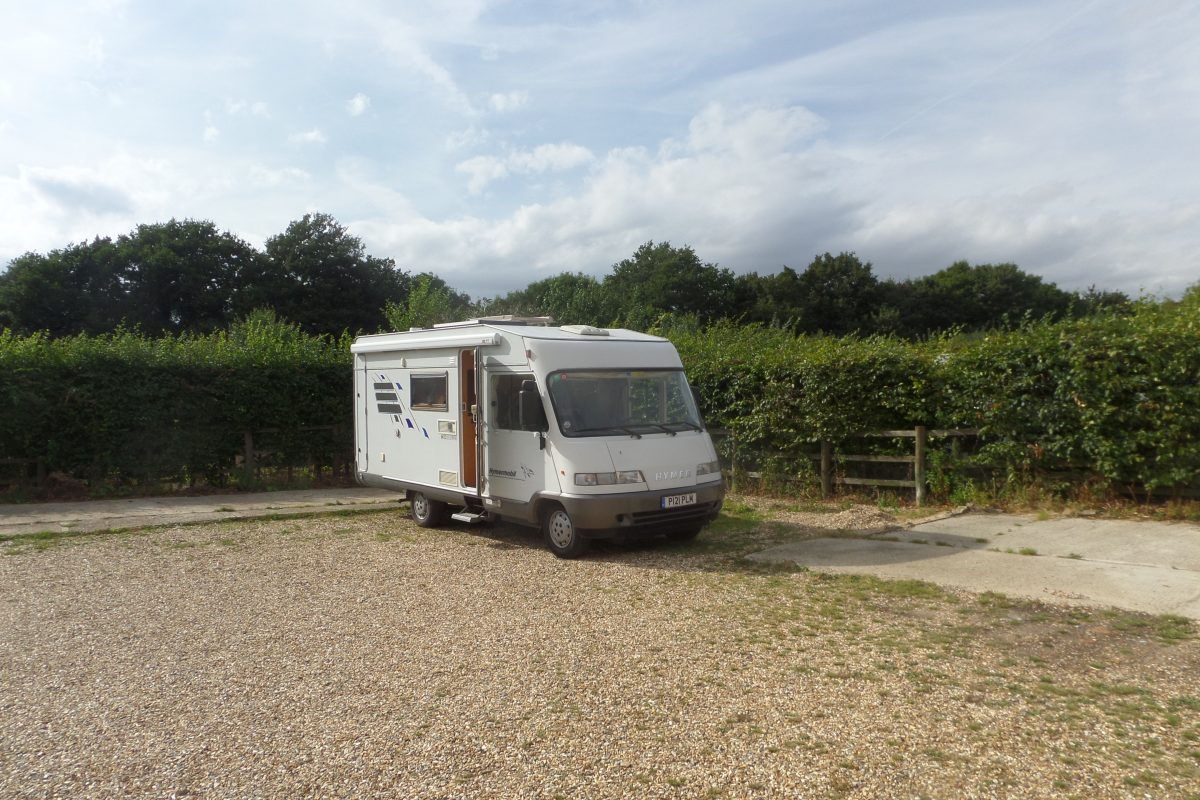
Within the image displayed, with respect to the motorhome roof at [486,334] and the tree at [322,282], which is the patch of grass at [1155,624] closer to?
the motorhome roof at [486,334]

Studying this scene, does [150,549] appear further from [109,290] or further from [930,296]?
[930,296]

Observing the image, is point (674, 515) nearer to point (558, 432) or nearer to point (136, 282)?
point (558, 432)

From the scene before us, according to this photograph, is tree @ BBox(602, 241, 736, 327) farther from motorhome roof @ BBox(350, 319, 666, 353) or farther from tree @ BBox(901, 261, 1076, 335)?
motorhome roof @ BBox(350, 319, 666, 353)

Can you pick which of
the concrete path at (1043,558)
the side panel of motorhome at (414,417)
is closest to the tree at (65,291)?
the side panel of motorhome at (414,417)

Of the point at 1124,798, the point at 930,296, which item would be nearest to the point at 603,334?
the point at 1124,798

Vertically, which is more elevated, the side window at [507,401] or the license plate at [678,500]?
the side window at [507,401]

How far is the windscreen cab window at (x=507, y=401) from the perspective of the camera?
33.2ft

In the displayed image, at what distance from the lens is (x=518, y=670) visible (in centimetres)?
574

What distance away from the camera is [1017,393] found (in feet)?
36.4

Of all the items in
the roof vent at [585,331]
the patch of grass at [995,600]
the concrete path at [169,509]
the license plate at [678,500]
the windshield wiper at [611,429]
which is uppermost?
the roof vent at [585,331]

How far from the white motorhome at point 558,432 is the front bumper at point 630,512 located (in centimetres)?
1

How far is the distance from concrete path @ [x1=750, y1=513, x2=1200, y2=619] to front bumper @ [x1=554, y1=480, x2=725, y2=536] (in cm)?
88

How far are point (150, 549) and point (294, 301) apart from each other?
34.7 metres

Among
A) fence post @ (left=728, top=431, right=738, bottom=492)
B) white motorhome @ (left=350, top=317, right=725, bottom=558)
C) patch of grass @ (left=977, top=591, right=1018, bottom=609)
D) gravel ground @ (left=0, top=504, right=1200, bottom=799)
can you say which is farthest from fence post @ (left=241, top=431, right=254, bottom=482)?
patch of grass @ (left=977, top=591, right=1018, bottom=609)
